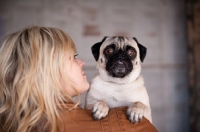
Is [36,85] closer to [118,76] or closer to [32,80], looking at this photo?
[32,80]

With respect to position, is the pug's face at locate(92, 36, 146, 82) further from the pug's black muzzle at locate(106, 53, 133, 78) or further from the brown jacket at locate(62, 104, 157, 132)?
the brown jacket at locate(62, 104, 157, 132)

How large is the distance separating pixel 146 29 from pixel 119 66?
1.51 m

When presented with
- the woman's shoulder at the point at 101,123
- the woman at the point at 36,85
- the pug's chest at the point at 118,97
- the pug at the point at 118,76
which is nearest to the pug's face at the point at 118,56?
the pug at the point at 118,76

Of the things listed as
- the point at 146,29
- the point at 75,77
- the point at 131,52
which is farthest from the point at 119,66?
the point at 146,29

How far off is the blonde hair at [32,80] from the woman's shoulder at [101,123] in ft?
0.19

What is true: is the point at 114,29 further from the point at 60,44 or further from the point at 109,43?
the point at 60,44

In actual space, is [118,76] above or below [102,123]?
below

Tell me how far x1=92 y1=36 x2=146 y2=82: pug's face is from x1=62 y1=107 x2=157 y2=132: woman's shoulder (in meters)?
0.96

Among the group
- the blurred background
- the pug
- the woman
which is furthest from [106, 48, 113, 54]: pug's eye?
the blurred background

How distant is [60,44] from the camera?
4.18 feet

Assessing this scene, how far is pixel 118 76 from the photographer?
214cm

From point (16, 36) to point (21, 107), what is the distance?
0.36m

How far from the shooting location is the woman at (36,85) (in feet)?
3.68

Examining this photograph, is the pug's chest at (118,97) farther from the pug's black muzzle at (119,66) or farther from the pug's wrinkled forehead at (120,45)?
the pug's wrinkled forehead at (120,45)
